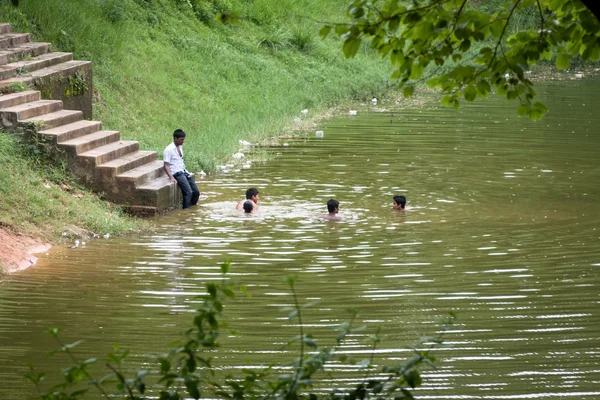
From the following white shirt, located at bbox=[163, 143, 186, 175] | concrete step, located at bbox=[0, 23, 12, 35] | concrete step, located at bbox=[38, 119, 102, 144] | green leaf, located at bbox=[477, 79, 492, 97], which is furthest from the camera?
concrete step, located at bbox=[0, 23, 12, 35]

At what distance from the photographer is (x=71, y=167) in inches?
613

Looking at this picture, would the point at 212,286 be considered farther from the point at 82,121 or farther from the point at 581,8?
the point at 82,121

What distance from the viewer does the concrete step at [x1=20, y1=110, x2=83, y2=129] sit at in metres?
15.6

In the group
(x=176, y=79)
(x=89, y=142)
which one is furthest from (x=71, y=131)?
(x=176, y=79)

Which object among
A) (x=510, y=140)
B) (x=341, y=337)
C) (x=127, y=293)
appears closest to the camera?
(x=341, y=337)

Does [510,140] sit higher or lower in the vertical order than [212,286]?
lower

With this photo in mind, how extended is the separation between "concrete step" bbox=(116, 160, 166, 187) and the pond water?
92 centimetres

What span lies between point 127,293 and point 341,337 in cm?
648

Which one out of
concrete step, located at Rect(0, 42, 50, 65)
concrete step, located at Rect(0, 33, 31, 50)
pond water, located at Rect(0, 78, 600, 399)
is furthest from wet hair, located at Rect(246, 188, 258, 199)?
concrete step, located at Rect(0, 33, 31, 50)

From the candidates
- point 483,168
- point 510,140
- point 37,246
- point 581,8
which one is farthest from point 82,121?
point 581,8

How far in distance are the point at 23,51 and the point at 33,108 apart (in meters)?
2.45

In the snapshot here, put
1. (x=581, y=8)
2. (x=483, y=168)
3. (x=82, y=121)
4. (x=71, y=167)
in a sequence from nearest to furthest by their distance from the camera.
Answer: (x=581, y=8), (x=71, y=167), (x=82, y=121), (x=483, y=168)

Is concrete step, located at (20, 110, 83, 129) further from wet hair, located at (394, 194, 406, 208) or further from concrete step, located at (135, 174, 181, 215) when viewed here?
wet hair, located at (394, 194, 406, 208)

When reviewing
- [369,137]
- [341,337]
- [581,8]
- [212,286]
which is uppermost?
[581,8]
